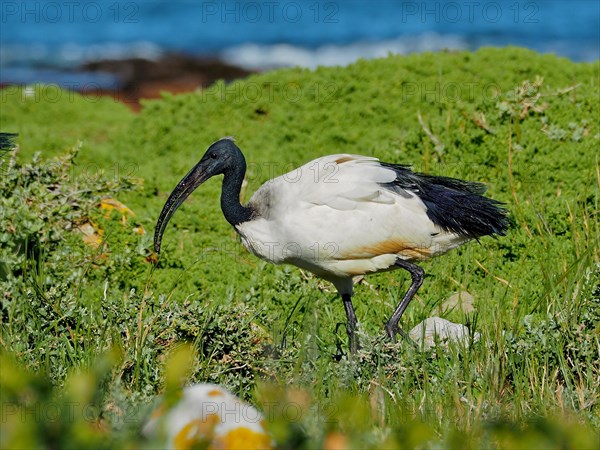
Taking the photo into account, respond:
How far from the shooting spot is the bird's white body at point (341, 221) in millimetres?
5039

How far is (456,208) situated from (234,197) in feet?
4.06

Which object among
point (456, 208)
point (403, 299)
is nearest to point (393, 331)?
point (403, 299)

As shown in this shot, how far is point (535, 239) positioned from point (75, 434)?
4.77 metres

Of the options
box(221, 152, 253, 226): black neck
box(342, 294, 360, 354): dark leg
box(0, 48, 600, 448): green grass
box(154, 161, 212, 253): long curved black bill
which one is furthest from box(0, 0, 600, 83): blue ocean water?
box(342, 294, 360, 354): dark leg

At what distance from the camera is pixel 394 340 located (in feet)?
16.5

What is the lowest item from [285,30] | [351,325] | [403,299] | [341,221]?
[351,325]

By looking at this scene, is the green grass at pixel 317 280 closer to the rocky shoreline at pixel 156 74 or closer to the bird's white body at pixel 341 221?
the bird's white body at pixel 341 221

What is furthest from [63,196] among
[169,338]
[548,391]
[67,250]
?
[548,391]

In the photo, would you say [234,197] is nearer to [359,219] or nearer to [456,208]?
[359,219]

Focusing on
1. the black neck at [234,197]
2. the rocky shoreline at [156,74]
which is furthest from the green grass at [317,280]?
the rocky shoreline at [156,74]

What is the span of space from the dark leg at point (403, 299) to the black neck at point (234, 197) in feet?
2.93

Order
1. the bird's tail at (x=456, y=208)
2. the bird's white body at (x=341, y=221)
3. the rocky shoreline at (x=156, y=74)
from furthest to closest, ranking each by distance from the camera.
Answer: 1. the rocky shoreline at (x=156, y=74)
2. the bird's tail at (x=456, y=208)
3. the bird's white body at (x=341, y=221)

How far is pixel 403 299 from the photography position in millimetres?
5262

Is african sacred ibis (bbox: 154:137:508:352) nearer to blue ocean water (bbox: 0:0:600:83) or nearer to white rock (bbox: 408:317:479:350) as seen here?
white rock (bbox: 408:317:479:350)
